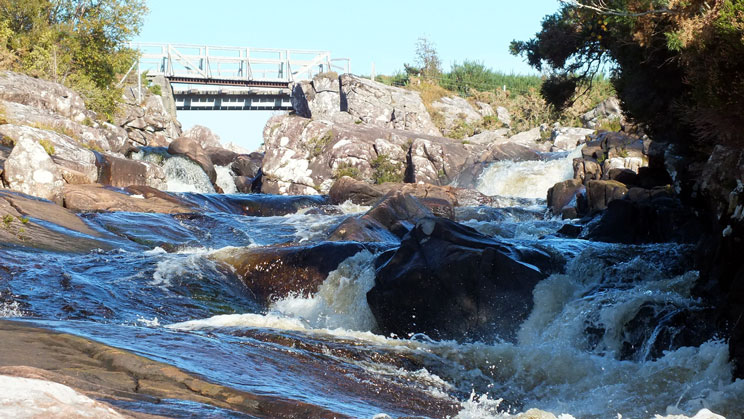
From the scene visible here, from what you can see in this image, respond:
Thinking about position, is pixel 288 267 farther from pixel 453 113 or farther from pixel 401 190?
pixel 453 113

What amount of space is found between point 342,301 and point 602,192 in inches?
375

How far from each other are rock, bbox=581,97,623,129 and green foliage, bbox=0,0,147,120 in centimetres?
2450

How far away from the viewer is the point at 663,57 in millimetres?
12172

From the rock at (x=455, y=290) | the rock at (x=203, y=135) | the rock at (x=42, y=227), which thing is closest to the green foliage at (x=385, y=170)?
the rock at (x=42, y=227)

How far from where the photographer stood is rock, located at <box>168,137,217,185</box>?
2917cm

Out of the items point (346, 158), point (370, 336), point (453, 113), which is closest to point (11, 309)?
point (370, 336)

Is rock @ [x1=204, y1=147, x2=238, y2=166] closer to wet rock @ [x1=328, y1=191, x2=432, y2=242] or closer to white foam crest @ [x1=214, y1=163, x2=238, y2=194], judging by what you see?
white foam crest @ [x1=214, y1=163, x2=238, y2=194]

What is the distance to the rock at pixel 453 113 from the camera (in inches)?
1735

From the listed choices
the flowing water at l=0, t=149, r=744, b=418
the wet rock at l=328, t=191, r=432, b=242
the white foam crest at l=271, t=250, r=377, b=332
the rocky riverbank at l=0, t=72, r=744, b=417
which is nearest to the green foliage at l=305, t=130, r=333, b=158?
the rocky riverbank at l=0, t=72, r=744, b=417

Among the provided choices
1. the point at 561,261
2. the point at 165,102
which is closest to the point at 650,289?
the point at 561,261

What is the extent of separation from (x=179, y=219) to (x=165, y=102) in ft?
100

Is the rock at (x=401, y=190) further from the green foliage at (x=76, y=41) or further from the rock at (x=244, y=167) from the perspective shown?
the green foliage at (x=76, y=41)

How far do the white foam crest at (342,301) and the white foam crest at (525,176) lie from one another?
53.0 ft

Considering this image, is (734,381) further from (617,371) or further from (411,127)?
(411,127)
